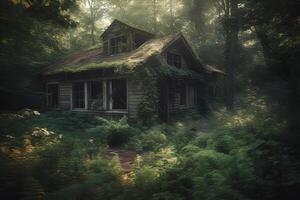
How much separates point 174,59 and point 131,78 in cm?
476

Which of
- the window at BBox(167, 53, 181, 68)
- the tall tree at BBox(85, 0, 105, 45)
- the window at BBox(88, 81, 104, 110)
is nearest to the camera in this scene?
the window at BBox(88, 81, 104, 110)

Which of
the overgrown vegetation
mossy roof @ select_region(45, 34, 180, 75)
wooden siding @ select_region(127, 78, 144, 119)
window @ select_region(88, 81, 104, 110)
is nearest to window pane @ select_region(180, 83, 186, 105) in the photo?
mossy roof @ select_region(45, 34, 180, 75)

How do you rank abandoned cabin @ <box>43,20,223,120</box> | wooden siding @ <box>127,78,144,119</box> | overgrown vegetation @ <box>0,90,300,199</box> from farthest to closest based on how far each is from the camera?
1. wooden siding @ <box>127,78,144,119</box>
2. abandoned cabin @ <box>43,20,223,120</box>
3. overgrown vegetation @ <box>0,90,300,199</box>

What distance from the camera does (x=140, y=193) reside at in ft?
16.7

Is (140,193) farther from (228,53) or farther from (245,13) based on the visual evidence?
(228,53)

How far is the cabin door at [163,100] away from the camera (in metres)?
18.4

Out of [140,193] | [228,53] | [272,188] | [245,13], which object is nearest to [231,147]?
[272,188]

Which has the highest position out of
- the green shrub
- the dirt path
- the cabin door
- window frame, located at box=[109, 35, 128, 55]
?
window frame, located at box=[109, 35, 128, 55]

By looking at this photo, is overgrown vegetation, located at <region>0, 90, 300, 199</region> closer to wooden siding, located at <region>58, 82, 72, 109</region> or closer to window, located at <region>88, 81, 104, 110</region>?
window, located at <region>88, 81, 104, 110</region>

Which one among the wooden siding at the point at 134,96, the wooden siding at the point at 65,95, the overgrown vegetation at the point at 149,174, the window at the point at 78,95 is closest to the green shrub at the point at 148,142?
the overgrown vegetation at the point at 149,174

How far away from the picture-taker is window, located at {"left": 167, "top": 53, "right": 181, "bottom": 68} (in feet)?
66.4

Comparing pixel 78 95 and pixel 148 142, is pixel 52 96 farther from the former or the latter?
pixel 148 142

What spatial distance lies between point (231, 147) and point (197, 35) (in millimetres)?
32820

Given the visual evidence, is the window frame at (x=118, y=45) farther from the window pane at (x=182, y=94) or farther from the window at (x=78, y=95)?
the window pane at (x=182, y=94)
